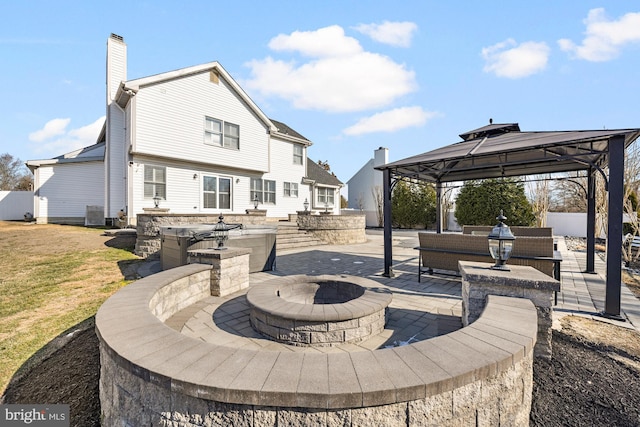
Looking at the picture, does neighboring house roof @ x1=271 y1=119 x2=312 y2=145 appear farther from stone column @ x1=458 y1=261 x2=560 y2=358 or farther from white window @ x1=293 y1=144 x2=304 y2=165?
stone column @ x1=458 y1=261 x2=560 y2=358

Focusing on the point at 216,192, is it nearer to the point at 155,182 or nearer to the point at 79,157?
the point at 155,182

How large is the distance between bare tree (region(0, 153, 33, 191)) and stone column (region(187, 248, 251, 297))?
3606 cm

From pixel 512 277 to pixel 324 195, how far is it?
58.3ft

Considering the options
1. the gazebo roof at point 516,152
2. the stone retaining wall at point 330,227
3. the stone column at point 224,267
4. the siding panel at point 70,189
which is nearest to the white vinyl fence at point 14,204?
the siding panel at point 70,189

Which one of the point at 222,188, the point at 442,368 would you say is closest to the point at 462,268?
the point at 442,368

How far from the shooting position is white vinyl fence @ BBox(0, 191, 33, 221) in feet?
54.2

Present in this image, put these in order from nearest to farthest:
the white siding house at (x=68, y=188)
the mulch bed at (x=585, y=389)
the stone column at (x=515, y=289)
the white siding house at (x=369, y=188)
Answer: the mulch bed at (x=585, y=389), the stone column at (x=515, y=289), the white siding house at (x=68, y=188), the white siding house at (x=369, y=188)

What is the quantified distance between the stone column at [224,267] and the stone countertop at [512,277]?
401 centimetres

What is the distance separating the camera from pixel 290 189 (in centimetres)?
1756

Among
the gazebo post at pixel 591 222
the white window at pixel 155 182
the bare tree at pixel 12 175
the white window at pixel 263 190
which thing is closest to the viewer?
the gazebo post at pixel 591 222

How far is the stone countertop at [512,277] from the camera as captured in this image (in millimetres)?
3019

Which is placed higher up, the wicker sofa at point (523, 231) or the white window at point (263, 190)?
the white window at point (263, 190)

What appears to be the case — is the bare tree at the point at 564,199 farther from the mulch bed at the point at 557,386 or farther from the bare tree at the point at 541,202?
the mulch bed at the point at 557,386

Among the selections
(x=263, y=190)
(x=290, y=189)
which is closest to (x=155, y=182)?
(x=263, y=190)
